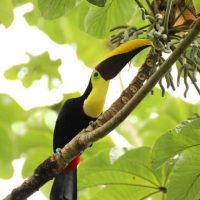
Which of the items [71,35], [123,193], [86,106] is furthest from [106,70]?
[71,35]

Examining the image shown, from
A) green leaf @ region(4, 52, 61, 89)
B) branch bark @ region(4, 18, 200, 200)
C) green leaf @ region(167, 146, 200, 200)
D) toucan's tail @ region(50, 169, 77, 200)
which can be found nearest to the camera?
branch bark @ region(4, 18, 200, 200)

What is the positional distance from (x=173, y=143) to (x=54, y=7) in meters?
0.63

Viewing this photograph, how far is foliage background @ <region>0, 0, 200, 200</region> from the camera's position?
163cm

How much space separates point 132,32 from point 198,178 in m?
0.49

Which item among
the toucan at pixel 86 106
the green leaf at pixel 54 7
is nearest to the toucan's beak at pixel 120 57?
A: the toucan at pixel 86 106

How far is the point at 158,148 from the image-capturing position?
1.59 m

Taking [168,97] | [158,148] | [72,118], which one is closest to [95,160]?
[72,118]

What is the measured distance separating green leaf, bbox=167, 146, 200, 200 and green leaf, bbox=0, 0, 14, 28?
91 centimetres

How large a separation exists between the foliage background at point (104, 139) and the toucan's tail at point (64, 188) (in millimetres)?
69

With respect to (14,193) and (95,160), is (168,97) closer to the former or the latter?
(95,160)

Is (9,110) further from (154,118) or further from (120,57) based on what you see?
(120,57)

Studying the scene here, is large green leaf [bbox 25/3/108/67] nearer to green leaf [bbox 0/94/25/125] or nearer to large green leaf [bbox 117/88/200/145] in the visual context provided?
large green leaf [bbox 117/88/200/145]

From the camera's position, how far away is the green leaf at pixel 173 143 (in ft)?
5.13

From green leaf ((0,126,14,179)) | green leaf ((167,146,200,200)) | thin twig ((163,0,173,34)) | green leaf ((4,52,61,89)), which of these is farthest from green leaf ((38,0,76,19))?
→ green leaf ((4,52,61,89))
